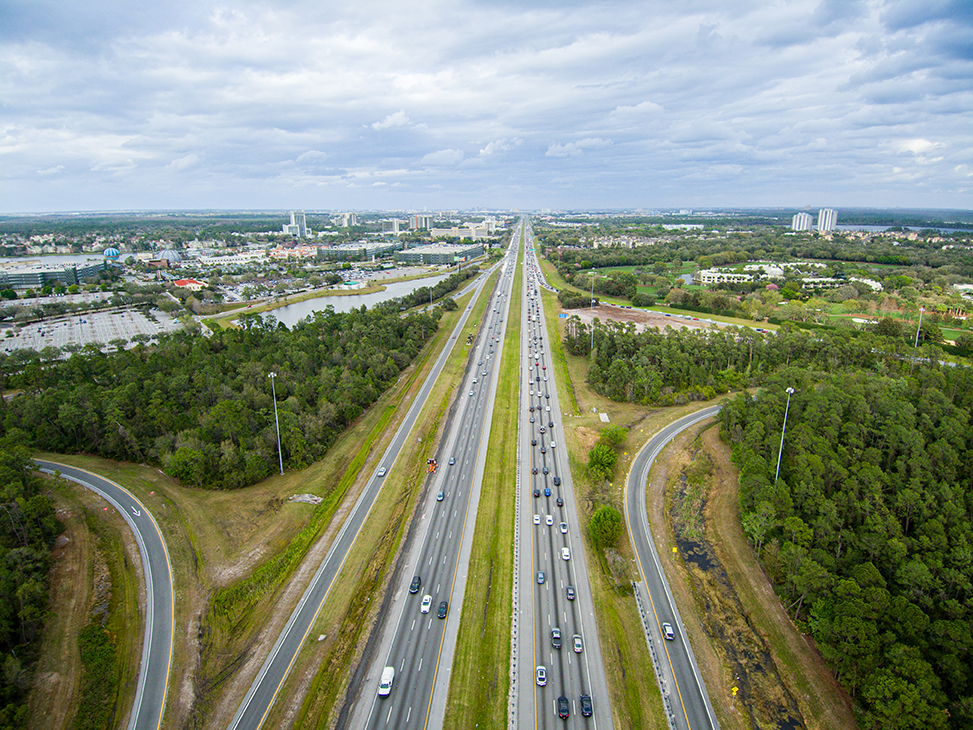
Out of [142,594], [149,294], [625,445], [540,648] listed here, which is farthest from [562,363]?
[149,294]

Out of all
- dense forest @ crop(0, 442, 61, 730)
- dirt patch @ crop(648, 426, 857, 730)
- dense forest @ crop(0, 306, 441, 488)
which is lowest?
dirt patch @ crop(648, 426, 857, 730)

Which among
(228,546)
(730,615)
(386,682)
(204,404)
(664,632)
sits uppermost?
(204,404)

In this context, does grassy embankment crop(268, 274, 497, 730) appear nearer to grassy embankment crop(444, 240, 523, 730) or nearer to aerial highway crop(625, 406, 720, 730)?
grassy embankment crop(444, 240, 523, 730)

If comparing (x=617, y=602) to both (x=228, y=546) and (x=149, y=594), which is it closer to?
(x=228, y=546)

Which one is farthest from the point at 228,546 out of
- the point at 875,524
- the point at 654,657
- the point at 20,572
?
the point at 875,524

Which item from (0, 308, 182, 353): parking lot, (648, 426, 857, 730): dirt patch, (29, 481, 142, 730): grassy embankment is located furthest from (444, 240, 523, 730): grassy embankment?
(0, 308, 182, 353): parking lot

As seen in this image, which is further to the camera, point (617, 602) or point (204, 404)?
point (204, 404)

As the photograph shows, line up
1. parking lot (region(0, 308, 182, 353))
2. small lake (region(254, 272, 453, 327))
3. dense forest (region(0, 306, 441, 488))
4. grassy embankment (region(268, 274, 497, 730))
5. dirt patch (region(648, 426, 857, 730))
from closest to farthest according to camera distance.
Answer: grassy embankment (region(268, 274, 497, 730)) < dirt patch (region(648, 426, 857, 730)) < dense forest (region(0, 306, 441, 488)) < parking lot (region(0, 308, 182, 353)) < small lake (region(254, 272, 453, 327))

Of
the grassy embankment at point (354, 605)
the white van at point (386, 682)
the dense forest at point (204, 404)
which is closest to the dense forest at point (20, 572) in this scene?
the dense forest at point (204, 404)

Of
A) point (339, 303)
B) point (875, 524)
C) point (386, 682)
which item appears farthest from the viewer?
point (339, 303)
